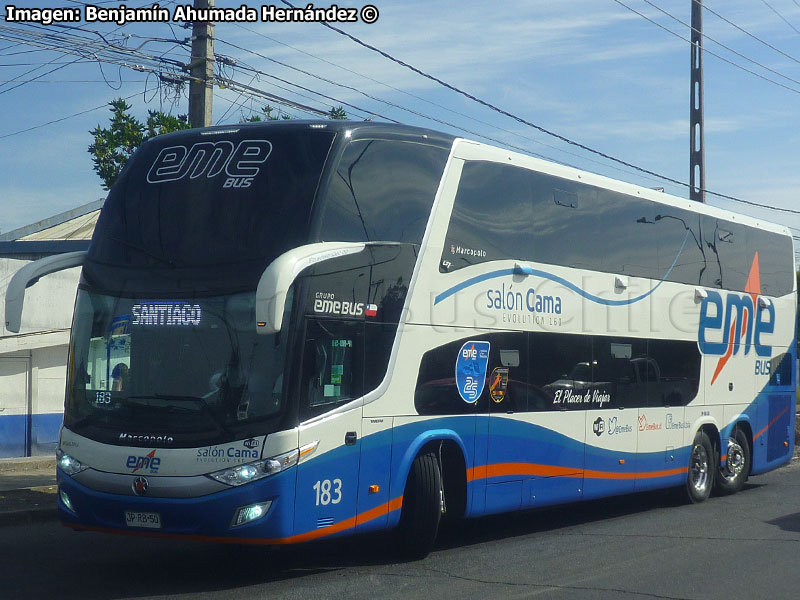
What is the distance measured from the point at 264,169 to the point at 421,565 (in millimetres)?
4055

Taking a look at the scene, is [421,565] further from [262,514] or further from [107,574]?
[107,574]

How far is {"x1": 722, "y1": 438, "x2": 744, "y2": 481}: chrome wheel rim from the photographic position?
16109 millimetres

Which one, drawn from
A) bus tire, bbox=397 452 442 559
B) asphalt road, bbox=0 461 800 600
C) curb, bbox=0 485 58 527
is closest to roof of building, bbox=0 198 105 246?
curb, bbox=0 485 58 527

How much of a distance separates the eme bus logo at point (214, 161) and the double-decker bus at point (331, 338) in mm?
23

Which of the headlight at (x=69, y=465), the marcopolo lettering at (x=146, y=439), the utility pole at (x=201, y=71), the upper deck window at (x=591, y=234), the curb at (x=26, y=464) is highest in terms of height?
the utility pole at (x=201, y=71)

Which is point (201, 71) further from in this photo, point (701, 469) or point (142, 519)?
point (701, 469)

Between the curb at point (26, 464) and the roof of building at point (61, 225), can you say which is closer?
the curb at point (26, 464)

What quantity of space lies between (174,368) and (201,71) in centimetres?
807

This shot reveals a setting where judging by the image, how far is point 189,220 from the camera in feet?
30.1

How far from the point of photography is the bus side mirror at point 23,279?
9.16 metres

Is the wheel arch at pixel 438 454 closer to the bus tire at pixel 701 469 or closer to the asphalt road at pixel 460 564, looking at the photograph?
the asphalt road at pixel 460 564

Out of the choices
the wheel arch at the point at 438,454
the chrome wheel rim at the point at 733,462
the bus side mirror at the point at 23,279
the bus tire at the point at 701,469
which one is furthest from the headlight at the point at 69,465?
the chrome wheel rim at the point at 733,462

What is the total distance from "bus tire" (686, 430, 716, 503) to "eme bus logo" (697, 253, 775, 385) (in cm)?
98

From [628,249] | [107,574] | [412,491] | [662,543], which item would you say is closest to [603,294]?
[628,249]
